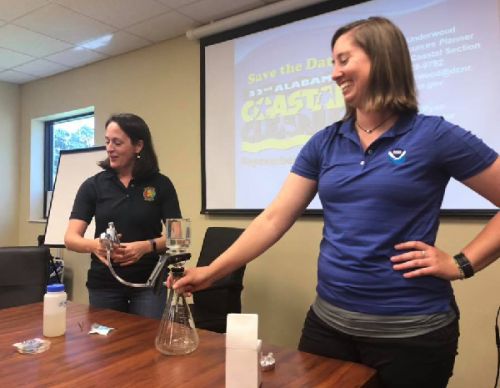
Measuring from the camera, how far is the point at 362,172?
3.28 feet

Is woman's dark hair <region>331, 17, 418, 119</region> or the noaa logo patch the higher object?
woman's dark hair <region>331, 17, 418, 119</region>

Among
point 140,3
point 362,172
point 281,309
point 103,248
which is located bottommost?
point 281,309

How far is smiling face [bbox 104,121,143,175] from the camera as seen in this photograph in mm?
1941

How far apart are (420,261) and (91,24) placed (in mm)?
3162

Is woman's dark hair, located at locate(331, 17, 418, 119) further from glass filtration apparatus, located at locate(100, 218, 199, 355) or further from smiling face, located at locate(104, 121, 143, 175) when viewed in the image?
smiling face, located at locate(104, 121, 143, 175)

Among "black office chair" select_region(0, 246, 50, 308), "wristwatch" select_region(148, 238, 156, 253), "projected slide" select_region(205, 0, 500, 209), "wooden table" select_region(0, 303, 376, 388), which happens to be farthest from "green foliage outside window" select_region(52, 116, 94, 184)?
"wooden table" select_region(0, 303, 376, 388)

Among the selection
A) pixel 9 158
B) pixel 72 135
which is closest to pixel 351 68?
pixel 72 135

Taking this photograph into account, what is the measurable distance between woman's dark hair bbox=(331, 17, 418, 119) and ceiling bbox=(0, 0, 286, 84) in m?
2.12

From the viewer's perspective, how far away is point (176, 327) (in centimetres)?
111

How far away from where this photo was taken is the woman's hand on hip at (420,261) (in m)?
0.93

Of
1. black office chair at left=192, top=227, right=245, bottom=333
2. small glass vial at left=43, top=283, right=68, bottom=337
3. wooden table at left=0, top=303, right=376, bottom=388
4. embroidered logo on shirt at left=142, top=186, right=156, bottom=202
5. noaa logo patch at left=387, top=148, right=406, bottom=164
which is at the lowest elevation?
black office chair at left=192, top=227, right=245, bottom=333

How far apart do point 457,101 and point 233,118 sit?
4.98 ft

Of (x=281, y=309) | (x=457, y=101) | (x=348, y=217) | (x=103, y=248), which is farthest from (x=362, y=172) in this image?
(x=281, y=309)

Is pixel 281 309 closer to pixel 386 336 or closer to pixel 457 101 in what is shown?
pixel 457 101
